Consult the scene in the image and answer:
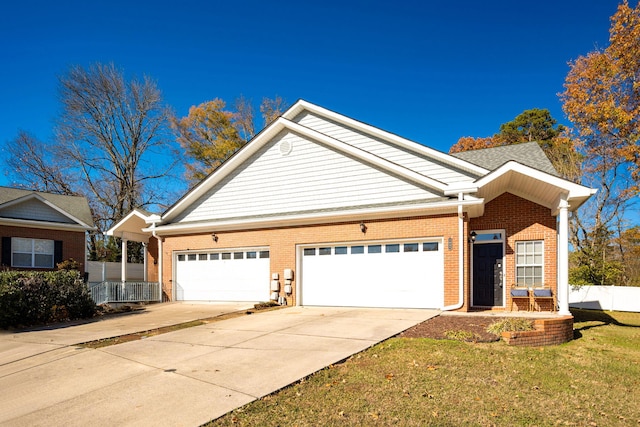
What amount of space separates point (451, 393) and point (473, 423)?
2.96 ft

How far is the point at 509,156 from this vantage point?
52.0ft

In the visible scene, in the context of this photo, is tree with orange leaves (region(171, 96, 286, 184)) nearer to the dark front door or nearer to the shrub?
the dark front door

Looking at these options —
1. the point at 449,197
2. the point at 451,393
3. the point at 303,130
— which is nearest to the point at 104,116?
the point at 303,130

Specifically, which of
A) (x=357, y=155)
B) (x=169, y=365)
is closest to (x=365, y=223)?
(x=357, y=155)

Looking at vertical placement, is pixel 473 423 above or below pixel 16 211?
below

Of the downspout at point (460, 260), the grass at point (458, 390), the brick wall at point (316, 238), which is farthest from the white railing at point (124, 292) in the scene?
the grass at point (458, 390)

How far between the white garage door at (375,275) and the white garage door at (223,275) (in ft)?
6.17

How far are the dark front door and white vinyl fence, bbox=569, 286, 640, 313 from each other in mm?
7247

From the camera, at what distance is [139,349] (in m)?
8.33

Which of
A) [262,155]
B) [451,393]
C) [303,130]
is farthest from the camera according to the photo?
[262,155]

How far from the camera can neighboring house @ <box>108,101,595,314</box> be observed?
12703 mm

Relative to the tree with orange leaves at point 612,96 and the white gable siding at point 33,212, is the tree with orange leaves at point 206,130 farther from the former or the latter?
the tree with orange leaves at point 612,96

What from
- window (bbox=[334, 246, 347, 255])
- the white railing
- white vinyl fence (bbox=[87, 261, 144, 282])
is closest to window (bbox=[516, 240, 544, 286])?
window (bbox=[334, 246, 347, 255])

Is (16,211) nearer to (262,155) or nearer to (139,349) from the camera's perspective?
(262,155)
